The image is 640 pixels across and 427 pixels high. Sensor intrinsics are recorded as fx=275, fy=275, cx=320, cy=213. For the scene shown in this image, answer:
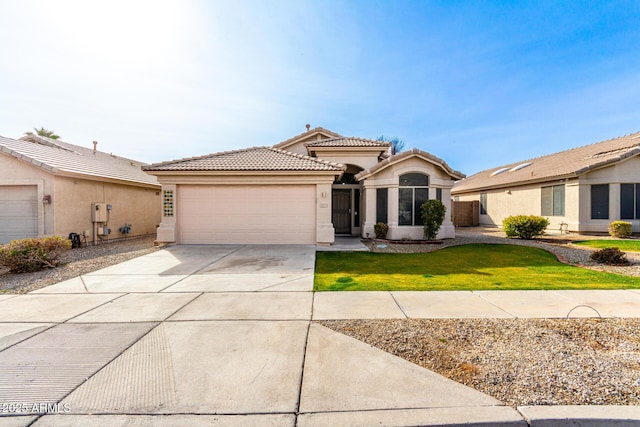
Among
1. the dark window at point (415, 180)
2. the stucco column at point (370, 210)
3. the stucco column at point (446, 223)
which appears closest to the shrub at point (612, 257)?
the stucco column at point (446, 223)

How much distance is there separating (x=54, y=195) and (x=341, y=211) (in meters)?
12.4

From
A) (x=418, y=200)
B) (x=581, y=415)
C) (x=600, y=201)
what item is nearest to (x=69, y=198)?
(x=418, y=200)

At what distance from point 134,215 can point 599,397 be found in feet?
57.9

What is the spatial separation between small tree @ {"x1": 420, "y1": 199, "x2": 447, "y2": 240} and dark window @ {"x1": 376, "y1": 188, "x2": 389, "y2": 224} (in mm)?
1668

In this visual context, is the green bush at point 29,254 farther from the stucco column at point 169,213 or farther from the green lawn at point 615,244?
the green lawn at point 615,244

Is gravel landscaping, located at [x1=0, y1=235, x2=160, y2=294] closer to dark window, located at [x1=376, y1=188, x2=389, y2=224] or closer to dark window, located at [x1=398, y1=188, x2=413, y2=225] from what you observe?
dark window, located at [x1=376, y1=188, x2=389, y2=224]

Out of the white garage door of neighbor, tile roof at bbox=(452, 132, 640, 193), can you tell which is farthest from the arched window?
tile roof at bbox=(452, 132, 640, 193)

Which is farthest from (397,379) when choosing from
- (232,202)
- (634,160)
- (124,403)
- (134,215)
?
(634,160)

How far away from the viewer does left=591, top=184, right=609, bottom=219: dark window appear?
14.0m

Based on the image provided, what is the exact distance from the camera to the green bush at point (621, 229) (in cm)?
1301

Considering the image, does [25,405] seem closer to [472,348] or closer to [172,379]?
[172,379]

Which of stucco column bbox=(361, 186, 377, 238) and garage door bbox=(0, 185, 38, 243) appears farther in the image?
stucco column bbox=(361, 186, 377, 238)

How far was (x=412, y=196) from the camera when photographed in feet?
41.5

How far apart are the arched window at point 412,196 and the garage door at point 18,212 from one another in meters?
15.1
